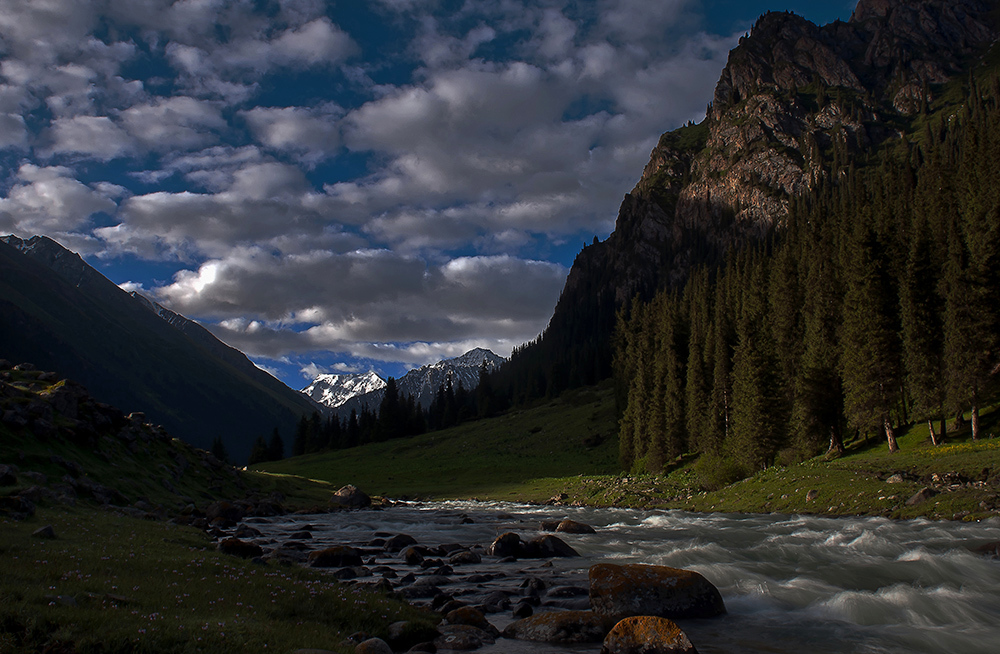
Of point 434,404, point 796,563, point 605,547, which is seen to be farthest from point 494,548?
point 434,404

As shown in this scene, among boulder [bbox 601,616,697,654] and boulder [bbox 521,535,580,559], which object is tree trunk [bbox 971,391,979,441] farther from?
boulder [bbox 601,616,697,654]

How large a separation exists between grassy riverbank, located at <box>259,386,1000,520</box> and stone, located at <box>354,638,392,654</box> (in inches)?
1048

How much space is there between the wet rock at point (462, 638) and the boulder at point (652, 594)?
11.0 feet

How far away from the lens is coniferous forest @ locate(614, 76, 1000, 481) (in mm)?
39844

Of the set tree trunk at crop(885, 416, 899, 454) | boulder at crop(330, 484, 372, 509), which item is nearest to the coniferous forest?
tree trunk at crop(885, 416, 899, 454)

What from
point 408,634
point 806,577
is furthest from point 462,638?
point 806,577

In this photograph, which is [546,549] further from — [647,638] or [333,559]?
[647,638]

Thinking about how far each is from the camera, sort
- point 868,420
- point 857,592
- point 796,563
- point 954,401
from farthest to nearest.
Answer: point 868,420 < point 954,401 < point 796,563 < point 857,592

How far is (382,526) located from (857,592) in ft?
106

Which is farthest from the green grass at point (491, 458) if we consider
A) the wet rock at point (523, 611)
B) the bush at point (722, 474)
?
the wet rock at point (523, 611)

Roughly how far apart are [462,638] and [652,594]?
546cm

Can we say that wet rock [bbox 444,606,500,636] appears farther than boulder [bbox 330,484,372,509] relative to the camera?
No

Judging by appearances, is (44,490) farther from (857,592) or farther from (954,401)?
(954,401)

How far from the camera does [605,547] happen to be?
2559 cm
